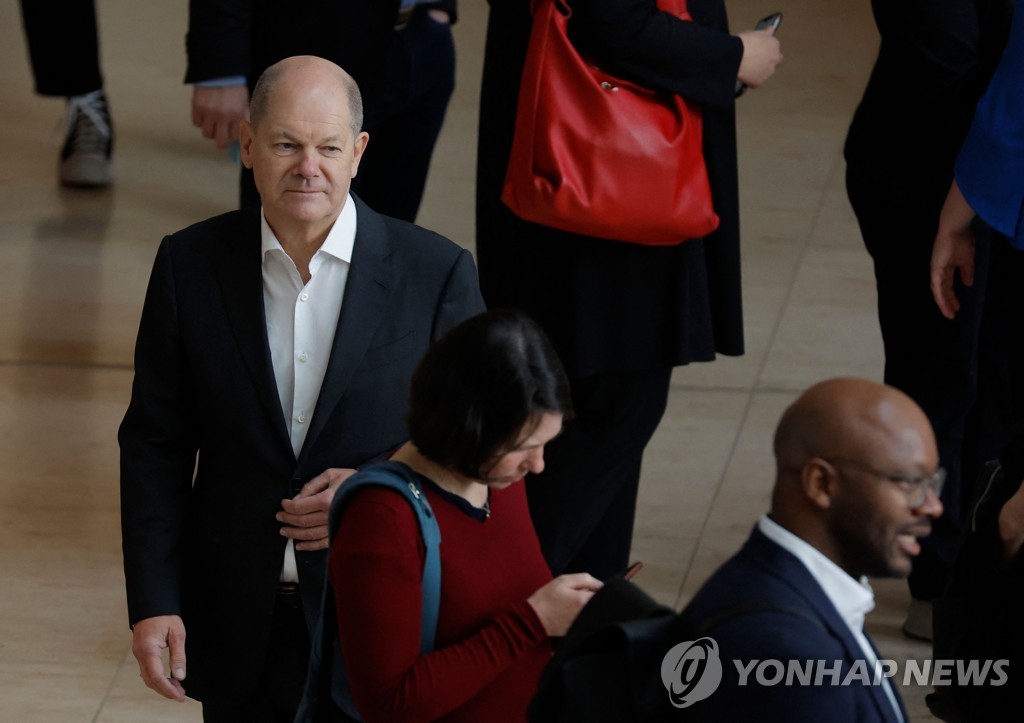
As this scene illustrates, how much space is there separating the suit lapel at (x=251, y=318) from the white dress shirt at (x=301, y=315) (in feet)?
0.09

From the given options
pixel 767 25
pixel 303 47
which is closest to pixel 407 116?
pixel 303 47

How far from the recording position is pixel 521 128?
3270 millimetres

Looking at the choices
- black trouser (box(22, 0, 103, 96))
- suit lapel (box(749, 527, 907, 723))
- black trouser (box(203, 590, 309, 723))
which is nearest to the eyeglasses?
suit lapel (box(749, 527, 907, 723))

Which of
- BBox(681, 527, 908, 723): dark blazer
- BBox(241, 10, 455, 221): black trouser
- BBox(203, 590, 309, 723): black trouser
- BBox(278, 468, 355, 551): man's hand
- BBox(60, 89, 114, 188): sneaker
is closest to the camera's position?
BBox(681, 527, 908, 723): dark blazer

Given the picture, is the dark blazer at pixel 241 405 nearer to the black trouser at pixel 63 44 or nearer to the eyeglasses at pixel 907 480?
the eyeglasses at pixel 907 480

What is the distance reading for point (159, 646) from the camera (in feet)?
8.46

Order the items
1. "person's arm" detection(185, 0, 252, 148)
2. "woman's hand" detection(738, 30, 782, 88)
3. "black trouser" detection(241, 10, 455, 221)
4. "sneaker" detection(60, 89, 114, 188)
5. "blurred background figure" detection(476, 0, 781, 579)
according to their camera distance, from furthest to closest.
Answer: "sneaker" detection(60, 89, 114, 188) < "black trouser" detection(241, 10, 455, 221) < "person's arm" detection(185, 0, 252, 148) < "woman's hand" detection(738, 30, 782, 88) < "blurred background figure" detection(476, 0, 781, 579)

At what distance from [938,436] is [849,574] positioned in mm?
2105

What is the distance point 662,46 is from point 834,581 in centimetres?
166

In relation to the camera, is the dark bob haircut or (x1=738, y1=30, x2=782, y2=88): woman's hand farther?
(x1=738, y1=30, x2=782, y2=88): woman's hand

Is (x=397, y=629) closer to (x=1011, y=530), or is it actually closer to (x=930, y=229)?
(x=1011, y=530)

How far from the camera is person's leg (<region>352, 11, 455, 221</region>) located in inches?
172

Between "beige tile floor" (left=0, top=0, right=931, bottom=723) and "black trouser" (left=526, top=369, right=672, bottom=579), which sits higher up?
"black trouser" (left=526, top=369, right=672, bottom=579)

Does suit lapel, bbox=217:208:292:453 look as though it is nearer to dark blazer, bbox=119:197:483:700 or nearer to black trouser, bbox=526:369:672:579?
dark blazer, bbox=119:197:483:700
